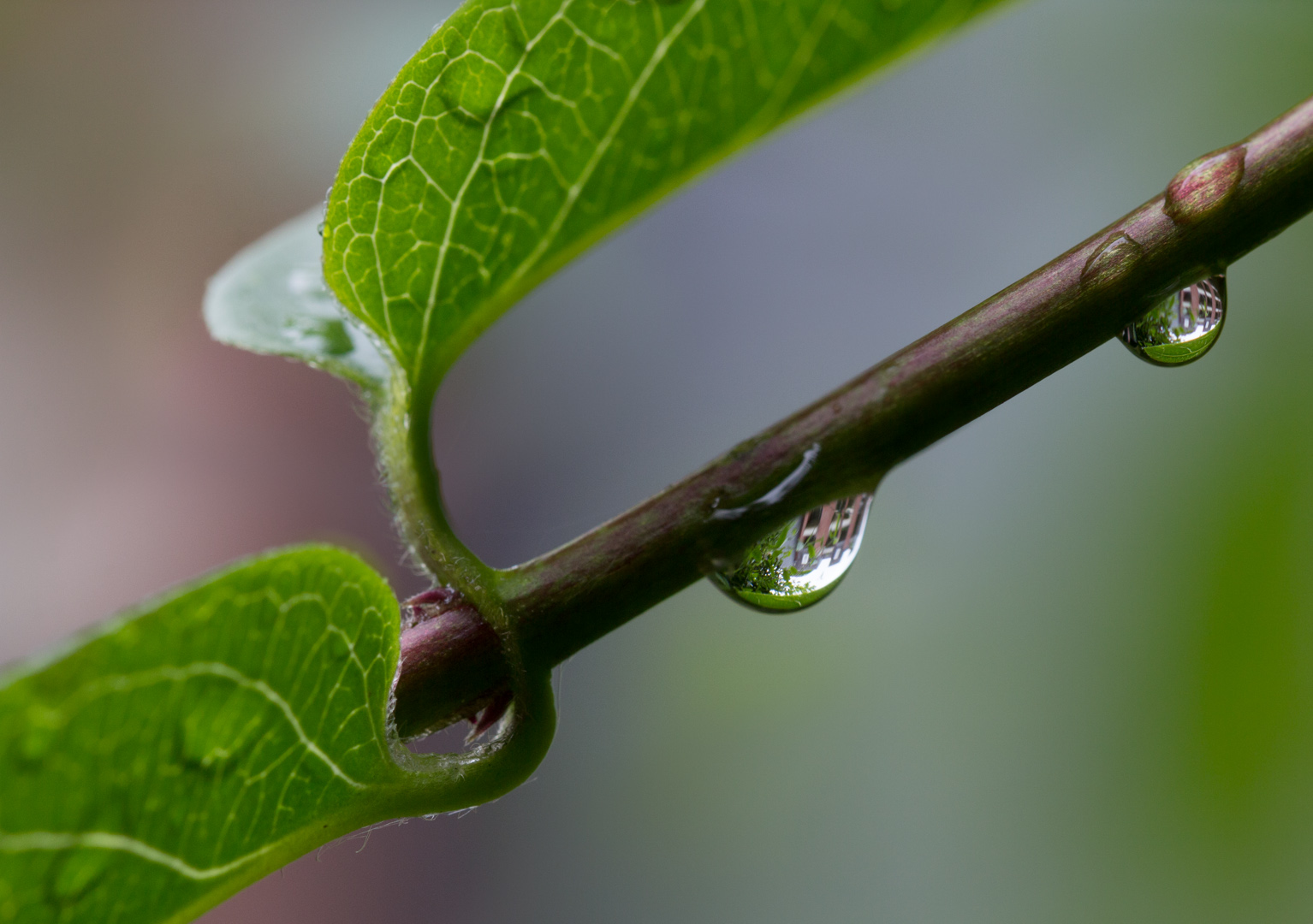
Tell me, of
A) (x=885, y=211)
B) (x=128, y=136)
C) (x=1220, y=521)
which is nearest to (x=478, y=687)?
(x=1220, y=521)

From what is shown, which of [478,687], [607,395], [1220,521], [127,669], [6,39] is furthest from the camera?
[6,39]

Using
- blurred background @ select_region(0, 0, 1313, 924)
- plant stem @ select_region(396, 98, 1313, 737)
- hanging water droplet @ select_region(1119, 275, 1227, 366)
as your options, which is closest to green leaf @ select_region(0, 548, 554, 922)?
plant stem @ select_region(396, 98, 1313, 737)

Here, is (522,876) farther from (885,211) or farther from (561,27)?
(561,27)

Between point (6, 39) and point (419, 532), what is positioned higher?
point (6, 39)

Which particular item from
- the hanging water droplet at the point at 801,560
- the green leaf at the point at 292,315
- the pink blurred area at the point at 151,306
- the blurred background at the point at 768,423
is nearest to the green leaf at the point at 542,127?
the green leaf at the point at 292,315

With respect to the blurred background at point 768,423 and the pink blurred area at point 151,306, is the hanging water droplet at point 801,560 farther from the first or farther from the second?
the pink blurred area at point 151,306

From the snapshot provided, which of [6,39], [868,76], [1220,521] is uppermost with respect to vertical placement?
[6,39]

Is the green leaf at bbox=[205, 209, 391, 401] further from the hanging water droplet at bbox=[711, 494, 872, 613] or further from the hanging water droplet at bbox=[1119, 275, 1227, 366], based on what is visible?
the hanging water droplet at bbox=[1119, 275, 1227, 366]
